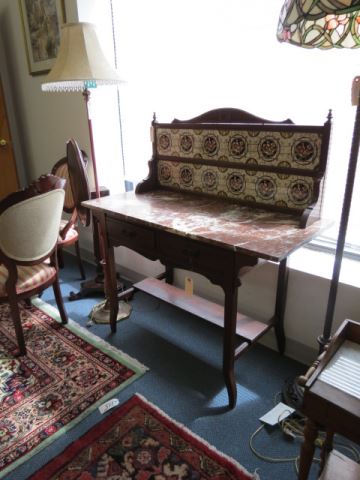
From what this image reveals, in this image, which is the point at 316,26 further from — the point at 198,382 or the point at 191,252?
the point at 198,382

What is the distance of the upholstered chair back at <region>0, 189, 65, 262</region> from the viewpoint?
5.22ft

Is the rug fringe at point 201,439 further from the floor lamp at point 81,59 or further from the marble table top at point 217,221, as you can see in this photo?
the floor lamp at point 81,59

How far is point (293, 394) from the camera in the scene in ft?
5.13

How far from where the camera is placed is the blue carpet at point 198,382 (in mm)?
1370

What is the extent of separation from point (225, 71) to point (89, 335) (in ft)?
5.53

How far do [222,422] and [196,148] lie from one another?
128cm

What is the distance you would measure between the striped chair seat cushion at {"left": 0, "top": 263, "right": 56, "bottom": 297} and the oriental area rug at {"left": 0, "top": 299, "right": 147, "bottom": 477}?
38cm

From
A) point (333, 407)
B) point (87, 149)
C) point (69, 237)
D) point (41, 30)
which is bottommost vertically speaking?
point (69, 237)

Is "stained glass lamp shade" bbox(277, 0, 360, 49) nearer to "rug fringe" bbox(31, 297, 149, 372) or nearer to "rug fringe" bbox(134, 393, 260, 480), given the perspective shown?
"rug fringe" bbox(134, 393, 260, 480)

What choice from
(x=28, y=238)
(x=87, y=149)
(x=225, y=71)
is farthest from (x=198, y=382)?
(x=87, y=149)

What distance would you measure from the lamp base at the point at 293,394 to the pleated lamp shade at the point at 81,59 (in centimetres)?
176

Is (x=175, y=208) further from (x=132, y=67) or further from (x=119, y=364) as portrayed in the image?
(x=132, y=67)

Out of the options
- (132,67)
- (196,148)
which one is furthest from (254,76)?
(132,67)

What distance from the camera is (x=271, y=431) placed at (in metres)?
1.45
